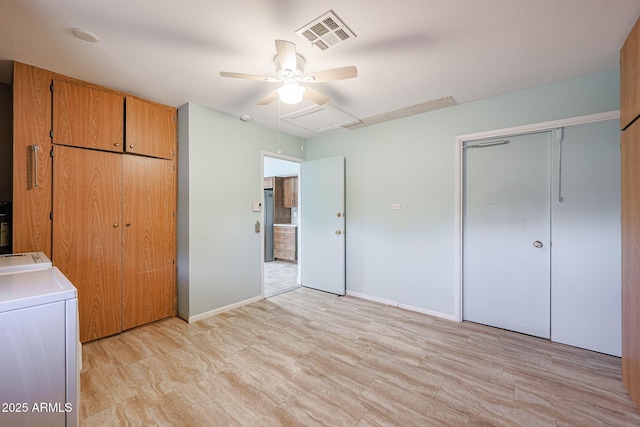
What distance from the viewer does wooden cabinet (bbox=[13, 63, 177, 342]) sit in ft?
7.38

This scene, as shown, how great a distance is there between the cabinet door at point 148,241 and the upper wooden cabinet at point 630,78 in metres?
4.11

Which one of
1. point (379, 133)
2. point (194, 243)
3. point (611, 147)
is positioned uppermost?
point (379, 133)

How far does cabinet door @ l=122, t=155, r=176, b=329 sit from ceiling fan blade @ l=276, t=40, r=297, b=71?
208 centimetres

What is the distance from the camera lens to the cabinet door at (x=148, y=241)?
9.21ft

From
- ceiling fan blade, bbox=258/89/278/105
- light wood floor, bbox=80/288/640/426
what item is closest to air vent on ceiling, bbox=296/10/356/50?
ceiling fan blade, bbox=258/89/278/105

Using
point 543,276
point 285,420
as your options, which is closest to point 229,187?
point 285,420

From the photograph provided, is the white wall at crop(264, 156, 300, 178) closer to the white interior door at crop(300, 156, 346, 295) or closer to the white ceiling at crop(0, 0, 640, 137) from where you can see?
the white interior door at crop(300, 156, 346, 295)

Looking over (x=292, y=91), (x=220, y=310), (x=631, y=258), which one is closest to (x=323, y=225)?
(x=220, y=310)

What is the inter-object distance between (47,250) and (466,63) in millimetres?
4031

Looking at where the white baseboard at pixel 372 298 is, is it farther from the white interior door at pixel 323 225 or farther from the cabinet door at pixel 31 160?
the cabinet door at pixel 31 160

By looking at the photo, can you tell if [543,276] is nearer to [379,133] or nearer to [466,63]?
[466,63]

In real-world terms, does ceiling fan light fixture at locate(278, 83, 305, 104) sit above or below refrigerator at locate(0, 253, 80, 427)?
above

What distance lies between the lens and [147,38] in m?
1.88

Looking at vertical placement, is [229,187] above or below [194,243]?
above
